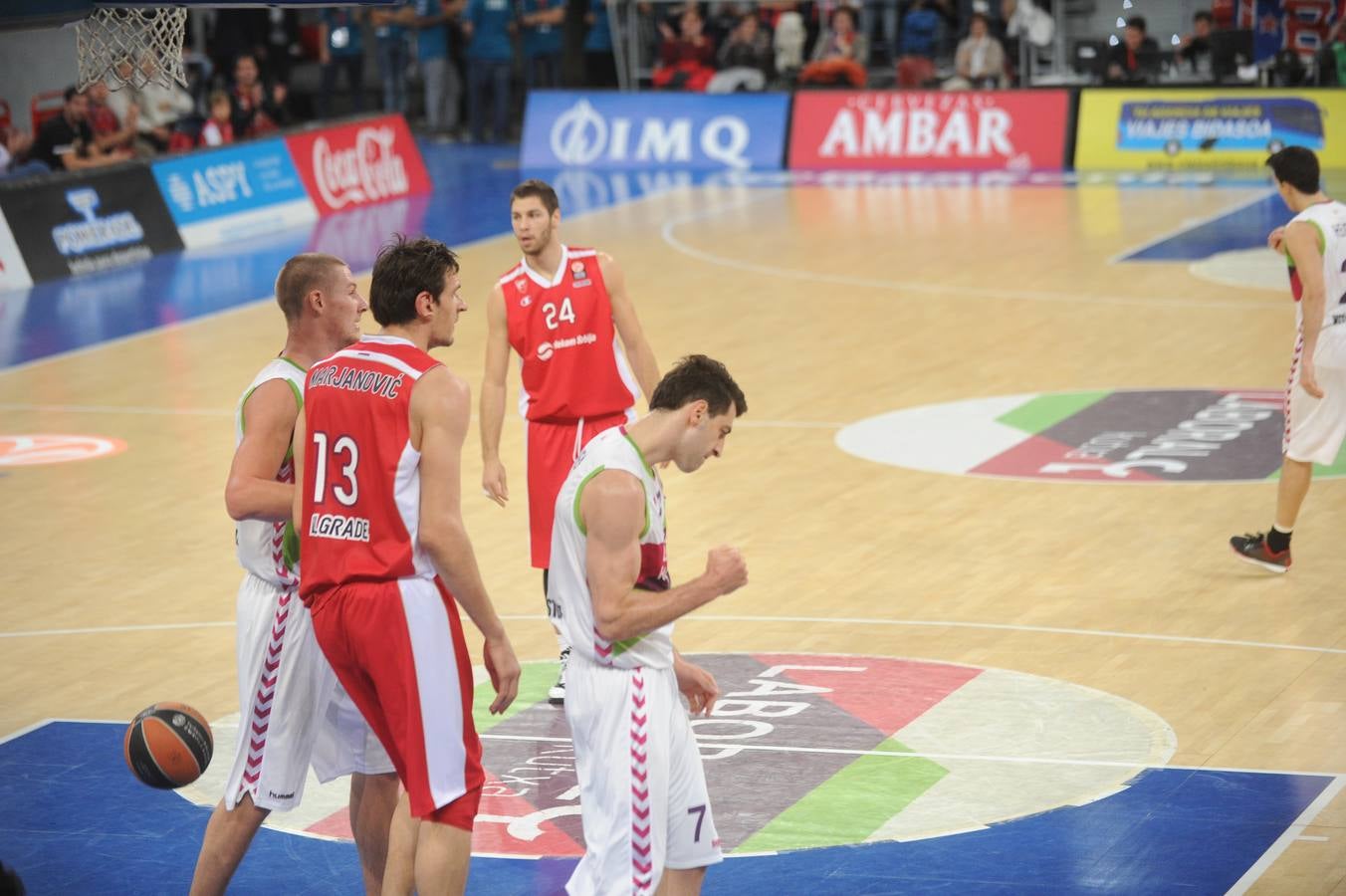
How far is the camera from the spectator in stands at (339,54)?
112ft

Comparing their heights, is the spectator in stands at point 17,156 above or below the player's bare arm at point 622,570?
below

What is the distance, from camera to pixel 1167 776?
7820 millimetres

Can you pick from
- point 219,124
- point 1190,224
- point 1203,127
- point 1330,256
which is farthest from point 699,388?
point 1203,127

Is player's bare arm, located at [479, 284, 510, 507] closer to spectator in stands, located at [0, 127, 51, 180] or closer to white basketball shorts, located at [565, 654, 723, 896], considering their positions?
white basketball shorts, located at [565, 654, 723, 896]

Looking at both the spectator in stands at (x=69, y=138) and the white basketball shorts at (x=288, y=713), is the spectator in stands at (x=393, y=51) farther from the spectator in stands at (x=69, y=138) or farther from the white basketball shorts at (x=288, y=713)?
the white basketball shorts at (x=288, y=713)

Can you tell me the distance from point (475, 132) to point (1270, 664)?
24.7 metres

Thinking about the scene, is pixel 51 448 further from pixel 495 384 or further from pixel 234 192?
pixel 234 192

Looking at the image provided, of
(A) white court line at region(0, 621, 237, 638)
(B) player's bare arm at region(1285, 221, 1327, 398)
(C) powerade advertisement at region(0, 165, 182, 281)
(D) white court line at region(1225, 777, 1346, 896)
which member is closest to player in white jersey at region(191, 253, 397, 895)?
(D) white court line at region(1225, 777, 1346, 896)

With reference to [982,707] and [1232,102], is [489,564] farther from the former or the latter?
[1232,102]

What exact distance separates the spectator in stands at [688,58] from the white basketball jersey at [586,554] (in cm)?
2441

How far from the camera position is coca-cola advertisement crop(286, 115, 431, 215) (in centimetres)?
2536

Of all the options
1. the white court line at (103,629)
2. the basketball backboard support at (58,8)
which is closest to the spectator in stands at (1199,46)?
the white court line at (103,629)

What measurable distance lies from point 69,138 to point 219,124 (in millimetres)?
2193

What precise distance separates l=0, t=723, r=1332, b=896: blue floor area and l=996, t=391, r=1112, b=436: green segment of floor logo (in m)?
6.19
